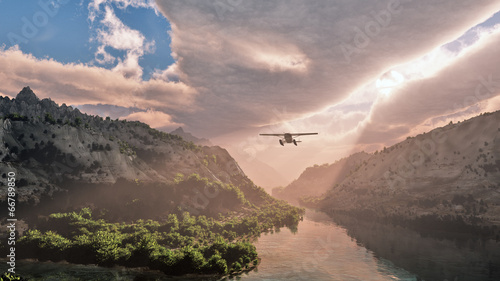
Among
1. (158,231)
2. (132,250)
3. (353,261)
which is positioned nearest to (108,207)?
(158,231)

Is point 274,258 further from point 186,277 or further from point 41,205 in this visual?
point 41,205

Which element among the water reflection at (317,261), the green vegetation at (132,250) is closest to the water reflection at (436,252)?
the water reflection at (317,261)

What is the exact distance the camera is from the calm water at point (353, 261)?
222 ft

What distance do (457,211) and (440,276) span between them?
99.9 metres

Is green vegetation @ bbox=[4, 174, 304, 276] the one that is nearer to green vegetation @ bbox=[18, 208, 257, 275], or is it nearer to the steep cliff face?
green vegetation @ bbox=[18, 208, 257, 275]

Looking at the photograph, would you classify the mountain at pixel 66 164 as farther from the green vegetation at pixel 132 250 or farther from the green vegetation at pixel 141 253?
the green vegetation at pixel 141 253

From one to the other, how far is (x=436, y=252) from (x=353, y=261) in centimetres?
4061

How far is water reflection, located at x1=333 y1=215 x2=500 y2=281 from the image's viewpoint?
80562 millimetres

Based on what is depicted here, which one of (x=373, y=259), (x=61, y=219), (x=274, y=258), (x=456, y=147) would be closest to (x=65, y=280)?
(x=61, y=219)

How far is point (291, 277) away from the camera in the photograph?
6888cm

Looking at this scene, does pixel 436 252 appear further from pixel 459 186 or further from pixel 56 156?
pixel 56 156

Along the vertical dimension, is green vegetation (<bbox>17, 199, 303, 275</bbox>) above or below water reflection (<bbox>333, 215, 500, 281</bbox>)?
above

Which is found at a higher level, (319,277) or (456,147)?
(456,147)

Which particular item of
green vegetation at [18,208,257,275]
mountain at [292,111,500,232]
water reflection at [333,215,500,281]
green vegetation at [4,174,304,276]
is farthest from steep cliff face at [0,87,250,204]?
mountain at [292,111,500,232]
